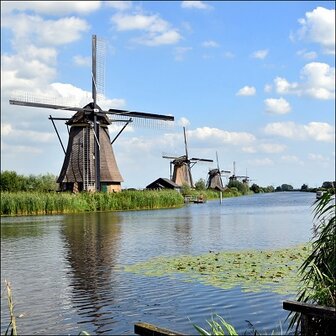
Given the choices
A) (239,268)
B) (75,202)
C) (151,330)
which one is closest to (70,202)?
(75,202)

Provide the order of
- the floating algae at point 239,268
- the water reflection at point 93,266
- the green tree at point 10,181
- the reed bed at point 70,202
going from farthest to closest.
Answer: the green tree at point 10,181
the reed bed at point 70,202
the floating algae at point 239,268
the water reflection at point 93,266

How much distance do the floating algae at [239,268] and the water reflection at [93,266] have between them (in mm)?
978

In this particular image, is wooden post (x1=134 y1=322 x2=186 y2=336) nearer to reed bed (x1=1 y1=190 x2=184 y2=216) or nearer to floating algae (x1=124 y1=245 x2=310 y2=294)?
floating algae (x1=124 y1=245 x2=310 y2=294)

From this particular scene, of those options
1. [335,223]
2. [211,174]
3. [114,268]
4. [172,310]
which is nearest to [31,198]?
[114,268]

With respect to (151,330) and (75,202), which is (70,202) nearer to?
(75,202)


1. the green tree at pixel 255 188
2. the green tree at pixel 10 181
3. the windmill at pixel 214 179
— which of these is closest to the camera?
the green tree at pixel 10 181

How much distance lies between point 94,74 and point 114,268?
1121 inches

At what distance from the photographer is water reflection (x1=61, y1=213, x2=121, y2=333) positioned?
7.89m

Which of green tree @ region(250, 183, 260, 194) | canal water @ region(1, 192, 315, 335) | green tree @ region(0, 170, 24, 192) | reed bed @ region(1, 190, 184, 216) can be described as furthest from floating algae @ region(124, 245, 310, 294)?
green tree @ region(250, 183, 260, 194)

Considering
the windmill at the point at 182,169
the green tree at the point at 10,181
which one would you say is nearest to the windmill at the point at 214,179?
the windmill at the point at 182,169

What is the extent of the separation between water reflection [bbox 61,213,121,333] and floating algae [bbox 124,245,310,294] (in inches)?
38.5

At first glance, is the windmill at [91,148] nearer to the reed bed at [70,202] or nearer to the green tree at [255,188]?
the reed bed at [70,202]

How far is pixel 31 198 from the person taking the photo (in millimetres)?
31109

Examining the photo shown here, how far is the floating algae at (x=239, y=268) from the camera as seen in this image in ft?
30.1
